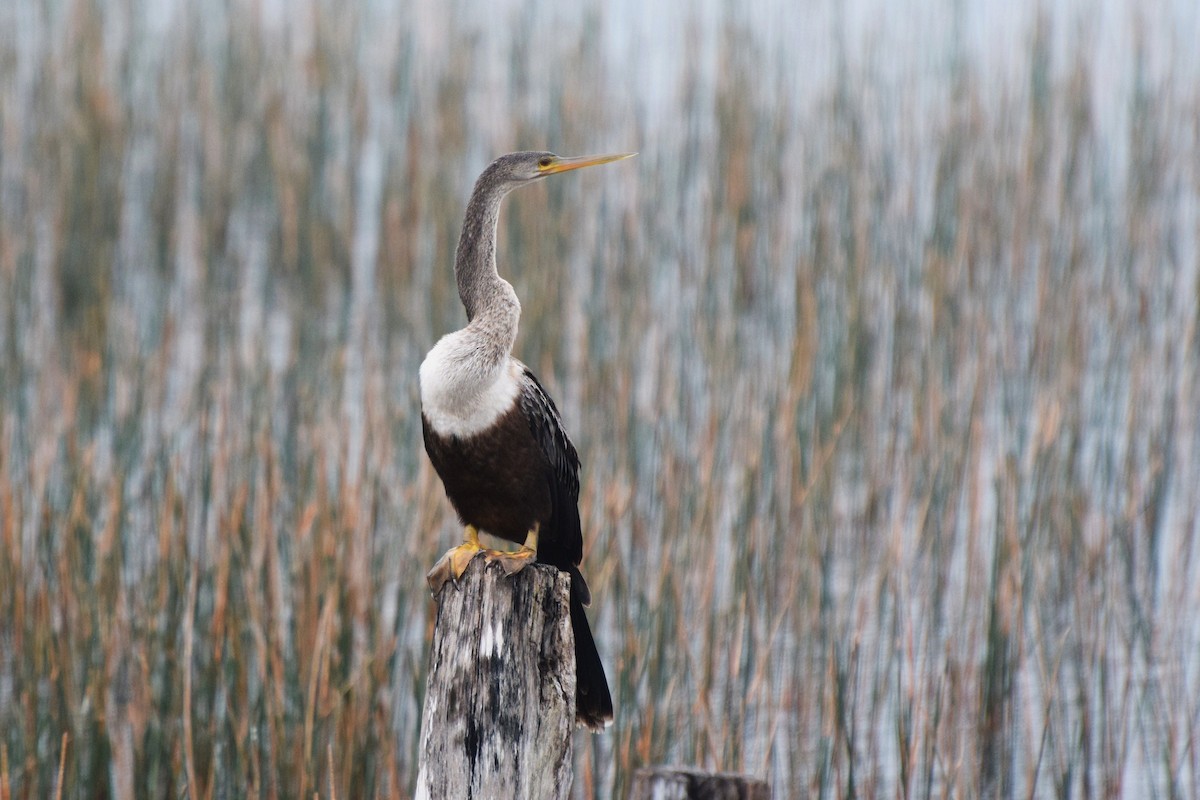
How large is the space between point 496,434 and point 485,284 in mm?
290

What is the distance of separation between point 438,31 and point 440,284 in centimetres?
221

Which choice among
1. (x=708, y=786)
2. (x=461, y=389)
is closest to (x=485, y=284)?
(x=461, y=389)

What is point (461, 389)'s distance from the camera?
2.42 metres

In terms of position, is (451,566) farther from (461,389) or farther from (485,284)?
(485,284)

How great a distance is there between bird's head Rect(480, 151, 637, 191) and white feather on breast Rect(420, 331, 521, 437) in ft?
1.22

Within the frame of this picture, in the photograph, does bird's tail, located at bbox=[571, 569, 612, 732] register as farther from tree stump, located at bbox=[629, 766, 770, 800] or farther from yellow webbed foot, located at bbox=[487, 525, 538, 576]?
tree stump, located at bbox=[629, 766, 770, 800]

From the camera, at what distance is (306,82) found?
24.6 ft

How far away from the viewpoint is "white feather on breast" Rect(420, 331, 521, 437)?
2.41m

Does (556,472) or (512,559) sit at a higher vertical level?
(556,472)

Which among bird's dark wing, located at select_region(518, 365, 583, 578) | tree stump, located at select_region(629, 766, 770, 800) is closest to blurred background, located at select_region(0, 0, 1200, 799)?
bird's dark wing, located at select_region(518, 365, 583, 578)

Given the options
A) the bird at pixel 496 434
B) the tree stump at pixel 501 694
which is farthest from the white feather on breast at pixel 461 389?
the tree stump at pixel 501 694

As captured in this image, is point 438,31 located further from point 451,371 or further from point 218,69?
point 451,371

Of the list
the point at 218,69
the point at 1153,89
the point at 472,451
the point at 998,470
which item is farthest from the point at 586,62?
the point at 472,451

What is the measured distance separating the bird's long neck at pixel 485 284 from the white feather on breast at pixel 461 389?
0.03 m
